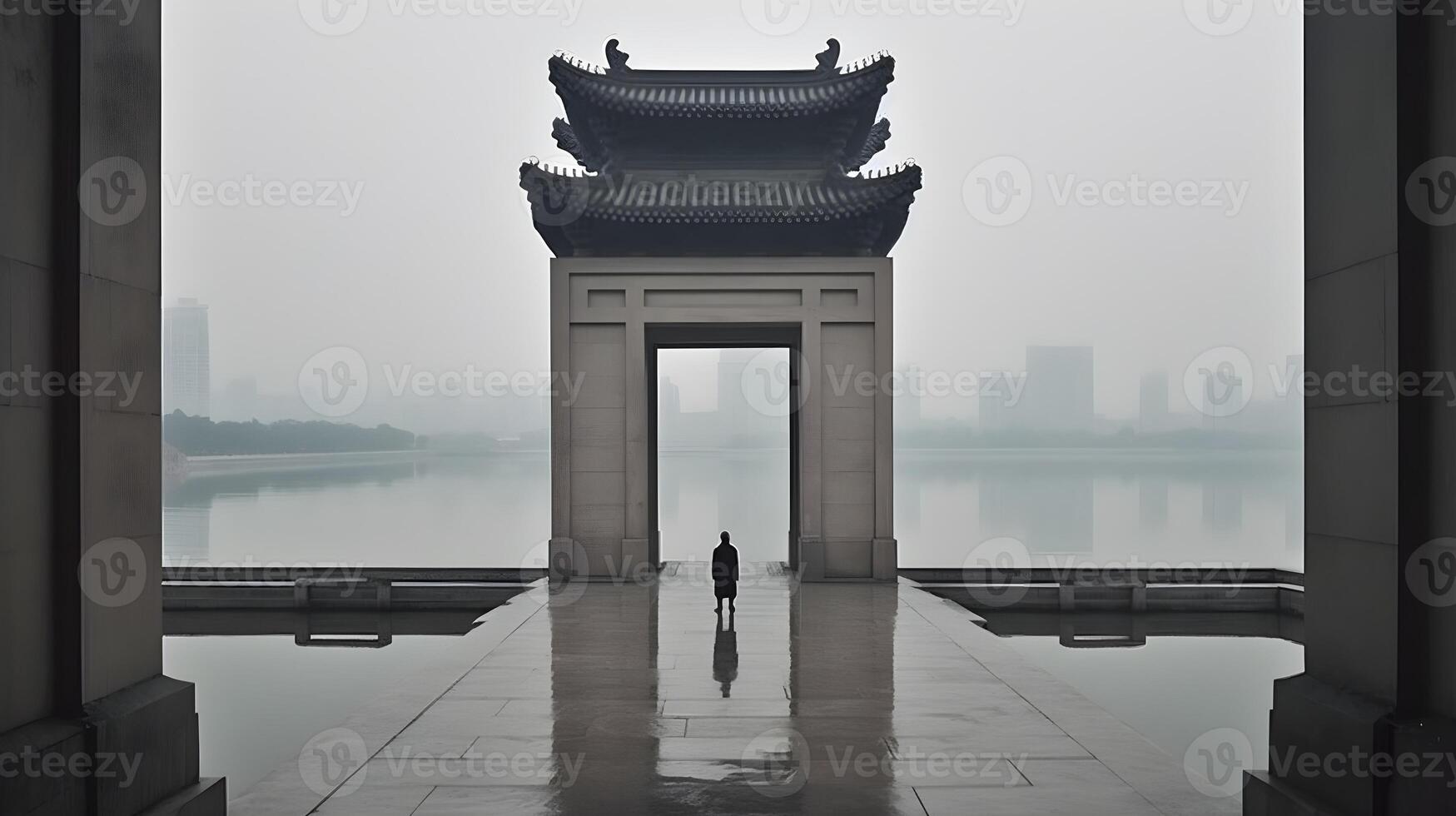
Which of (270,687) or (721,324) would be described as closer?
(270,687)

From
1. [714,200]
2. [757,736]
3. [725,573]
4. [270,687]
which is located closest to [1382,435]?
[757,736]

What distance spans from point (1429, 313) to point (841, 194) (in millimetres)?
13811

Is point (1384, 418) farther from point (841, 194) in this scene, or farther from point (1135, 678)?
point (841, 194)

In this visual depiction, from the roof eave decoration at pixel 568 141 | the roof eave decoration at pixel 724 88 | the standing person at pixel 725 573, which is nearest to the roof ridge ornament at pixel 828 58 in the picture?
the roof eave decoration at pixel 724 88

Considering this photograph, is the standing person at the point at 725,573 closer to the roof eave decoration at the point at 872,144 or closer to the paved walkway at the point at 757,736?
the paved walkway at the point at 757,736

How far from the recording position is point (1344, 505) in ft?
16.2

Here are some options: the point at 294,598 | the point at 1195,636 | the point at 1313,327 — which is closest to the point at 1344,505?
the point at 1313,327

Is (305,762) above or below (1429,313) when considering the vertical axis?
below

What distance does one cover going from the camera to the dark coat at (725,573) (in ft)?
44.3

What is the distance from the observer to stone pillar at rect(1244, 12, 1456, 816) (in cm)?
439

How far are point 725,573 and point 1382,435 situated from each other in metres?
9.61

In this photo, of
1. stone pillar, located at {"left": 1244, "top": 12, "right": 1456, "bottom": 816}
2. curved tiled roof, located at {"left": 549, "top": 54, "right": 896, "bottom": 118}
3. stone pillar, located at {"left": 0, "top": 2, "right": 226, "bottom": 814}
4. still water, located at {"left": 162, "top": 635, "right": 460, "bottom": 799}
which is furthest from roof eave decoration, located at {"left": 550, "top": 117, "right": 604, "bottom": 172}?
stone pillar, located at {"left": 1244, "top": 12, "right": 1456, "bottom": 816}

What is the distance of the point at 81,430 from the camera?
4.67 m

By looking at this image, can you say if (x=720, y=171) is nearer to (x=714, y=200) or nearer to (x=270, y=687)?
(x=714, y=200)
